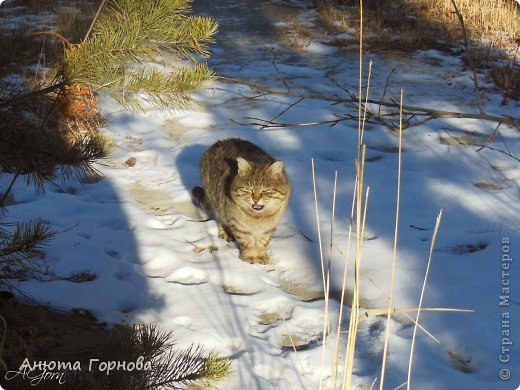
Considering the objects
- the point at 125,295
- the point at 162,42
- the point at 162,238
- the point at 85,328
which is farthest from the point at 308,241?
the point at 162,42

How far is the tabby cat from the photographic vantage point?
473 centimetres

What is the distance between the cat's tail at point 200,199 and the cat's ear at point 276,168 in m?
0.90

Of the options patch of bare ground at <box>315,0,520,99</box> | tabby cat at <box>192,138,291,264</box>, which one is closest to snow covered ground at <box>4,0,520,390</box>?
tabby cat at <box>192,138,291,264</box>

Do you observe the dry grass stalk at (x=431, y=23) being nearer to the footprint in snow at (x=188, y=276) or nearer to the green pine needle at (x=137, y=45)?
the footprint in snow at (x=188, y=276)

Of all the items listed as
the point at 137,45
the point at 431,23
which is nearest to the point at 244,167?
the point at 137,45

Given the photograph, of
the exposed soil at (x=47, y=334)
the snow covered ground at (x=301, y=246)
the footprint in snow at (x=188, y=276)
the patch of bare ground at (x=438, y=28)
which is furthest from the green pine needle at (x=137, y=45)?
the patch of bare ground at (x=438, y=28)

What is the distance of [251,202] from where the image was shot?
4.77m

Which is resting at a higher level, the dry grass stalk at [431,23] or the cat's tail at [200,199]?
the dry grass stalk at [431,23]

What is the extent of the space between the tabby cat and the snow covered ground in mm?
151

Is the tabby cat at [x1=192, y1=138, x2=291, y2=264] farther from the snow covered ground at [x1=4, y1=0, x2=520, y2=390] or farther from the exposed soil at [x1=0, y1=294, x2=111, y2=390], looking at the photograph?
the exposed soil at [x1=0, y1=294, x2=111, y2=390]

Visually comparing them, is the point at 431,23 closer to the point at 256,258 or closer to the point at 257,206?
the point at 257,206

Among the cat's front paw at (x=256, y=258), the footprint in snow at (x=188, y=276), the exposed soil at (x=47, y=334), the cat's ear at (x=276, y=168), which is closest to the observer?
the exposed soil at (x=47, y=334)

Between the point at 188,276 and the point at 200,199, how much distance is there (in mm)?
1340

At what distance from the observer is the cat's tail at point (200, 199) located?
5504 mm
